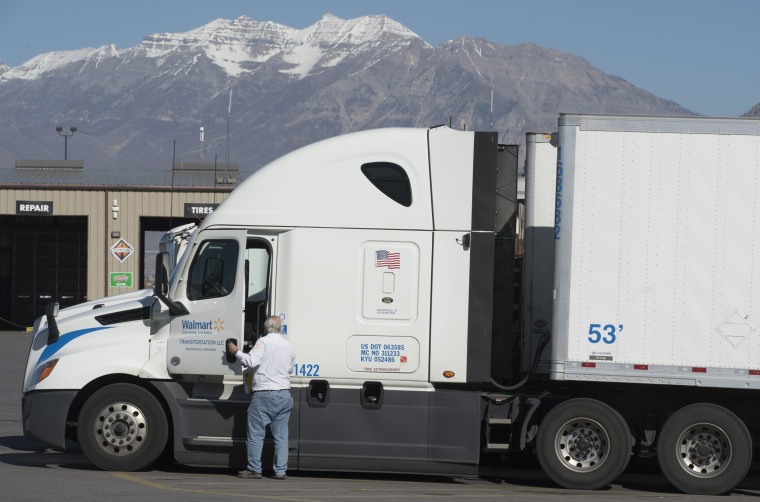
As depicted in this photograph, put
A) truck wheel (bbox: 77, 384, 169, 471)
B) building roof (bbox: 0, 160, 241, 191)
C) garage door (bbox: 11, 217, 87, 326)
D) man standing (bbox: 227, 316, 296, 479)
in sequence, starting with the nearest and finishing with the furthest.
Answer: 1. man standing (bbox: 227, 316, 296, 479)
2. truck wheel (bbox: 77, 384, 169, 471)
3. building roof (bbox: 0, 160, 241, 191)
4. garage door (bbox: 11, 217, 87, 326)

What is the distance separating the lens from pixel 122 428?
40.3 ft

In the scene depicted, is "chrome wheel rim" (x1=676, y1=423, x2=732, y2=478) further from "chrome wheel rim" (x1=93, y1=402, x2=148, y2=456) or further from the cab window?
"chrome wheel rim" (x1=93, y1=402, x2=148, y2=456)

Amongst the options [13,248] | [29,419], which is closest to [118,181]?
[13,248]

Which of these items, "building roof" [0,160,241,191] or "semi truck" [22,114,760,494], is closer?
"semi truck" [22,114,760,494]

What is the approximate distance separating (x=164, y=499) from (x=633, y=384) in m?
4.77

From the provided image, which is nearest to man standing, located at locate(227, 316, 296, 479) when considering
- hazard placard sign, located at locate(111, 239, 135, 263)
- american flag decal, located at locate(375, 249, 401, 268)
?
american flag decal, located at locate(375, 249, 401, 268)

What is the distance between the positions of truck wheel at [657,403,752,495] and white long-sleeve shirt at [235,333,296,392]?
382 centimetres

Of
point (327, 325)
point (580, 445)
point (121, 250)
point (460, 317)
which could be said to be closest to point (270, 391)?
point (327, 325)

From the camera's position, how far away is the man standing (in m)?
11.7

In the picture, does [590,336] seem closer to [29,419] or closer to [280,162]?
[280,162]

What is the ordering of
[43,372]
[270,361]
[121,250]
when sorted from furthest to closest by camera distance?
1. [121,250]
2. [43,372]
3. [270,361]

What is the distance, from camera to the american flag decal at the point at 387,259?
12086 millimetres

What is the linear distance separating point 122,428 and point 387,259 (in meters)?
3.28

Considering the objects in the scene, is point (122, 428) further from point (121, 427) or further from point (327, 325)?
point (327, 325)
